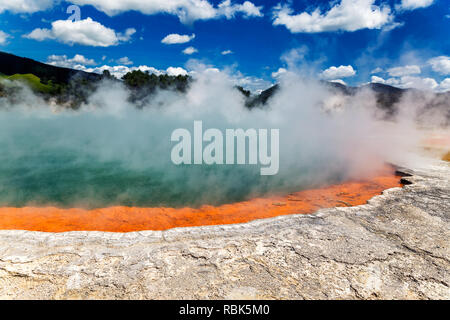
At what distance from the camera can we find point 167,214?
4.43 metres

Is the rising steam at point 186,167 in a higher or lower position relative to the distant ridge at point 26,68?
lower

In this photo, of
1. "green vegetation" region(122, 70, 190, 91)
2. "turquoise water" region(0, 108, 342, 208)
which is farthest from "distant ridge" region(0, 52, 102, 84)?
"turquoise water" region(0, 108, 342, 208)

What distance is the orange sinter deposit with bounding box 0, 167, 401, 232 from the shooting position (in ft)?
12.7

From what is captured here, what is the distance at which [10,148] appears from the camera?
9.64m

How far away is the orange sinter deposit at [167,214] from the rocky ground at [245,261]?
0.94 meters

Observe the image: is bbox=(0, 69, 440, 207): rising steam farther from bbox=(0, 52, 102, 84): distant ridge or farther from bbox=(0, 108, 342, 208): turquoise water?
bbox=(0, 52, 102, 84): distant ridge

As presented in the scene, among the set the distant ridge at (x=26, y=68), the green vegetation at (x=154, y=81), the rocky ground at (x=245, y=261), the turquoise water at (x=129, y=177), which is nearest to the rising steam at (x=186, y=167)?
the turquoise water at (x=129, y=177)

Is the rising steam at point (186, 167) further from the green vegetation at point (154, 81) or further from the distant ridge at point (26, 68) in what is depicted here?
the distant ridge at point (26, 68)

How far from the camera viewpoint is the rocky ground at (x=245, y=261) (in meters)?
2.07

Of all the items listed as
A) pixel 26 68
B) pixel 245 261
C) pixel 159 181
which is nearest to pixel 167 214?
pixel 159 181

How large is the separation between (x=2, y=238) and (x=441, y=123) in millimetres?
21955

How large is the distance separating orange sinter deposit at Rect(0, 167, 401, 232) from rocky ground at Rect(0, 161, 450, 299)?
938 millimetres
